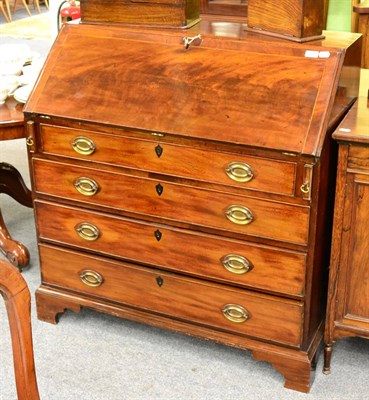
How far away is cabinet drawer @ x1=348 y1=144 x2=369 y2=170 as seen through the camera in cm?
215

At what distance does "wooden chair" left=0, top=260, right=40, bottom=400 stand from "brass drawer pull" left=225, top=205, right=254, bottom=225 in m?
0.91

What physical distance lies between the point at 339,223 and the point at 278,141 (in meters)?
0.35

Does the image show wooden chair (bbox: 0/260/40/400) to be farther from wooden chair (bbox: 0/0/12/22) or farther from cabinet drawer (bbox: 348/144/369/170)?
wooden chair (bbox: 0/0/12/22)

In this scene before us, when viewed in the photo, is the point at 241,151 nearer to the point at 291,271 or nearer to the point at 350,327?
the point at 291,271

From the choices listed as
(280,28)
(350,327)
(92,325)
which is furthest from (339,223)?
(92,325)

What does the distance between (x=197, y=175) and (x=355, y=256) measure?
561mm

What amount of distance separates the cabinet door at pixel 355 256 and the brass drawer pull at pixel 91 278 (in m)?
0.87

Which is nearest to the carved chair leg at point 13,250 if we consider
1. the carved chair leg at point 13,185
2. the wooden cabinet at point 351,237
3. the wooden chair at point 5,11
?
the carved chair leg at point 13,185

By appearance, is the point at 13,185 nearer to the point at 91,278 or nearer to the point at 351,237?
the point at 91,278

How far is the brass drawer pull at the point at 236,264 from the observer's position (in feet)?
7.73

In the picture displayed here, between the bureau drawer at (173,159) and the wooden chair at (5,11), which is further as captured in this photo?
the wooden chair at (5,11)

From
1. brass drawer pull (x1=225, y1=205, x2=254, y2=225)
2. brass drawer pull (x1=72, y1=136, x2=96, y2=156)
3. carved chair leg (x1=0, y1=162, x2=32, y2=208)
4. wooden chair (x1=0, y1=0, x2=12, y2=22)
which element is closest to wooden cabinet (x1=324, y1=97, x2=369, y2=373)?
brass drawer pull (x1=225, y1=205, x2=254, y2=225)

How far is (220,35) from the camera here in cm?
243

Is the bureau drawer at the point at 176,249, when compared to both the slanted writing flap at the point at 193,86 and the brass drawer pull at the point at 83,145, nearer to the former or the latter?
the brass drawer pull at the point at 83,145
